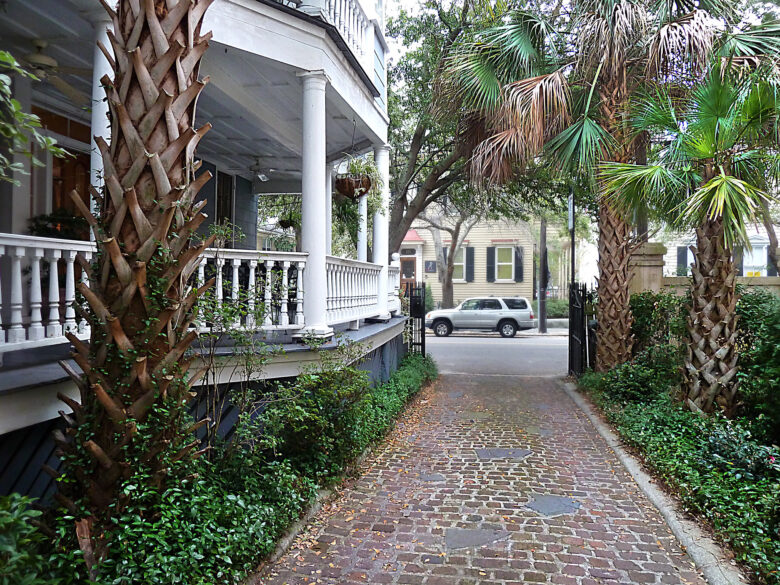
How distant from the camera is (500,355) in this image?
16.3 meters

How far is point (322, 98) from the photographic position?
6.14m

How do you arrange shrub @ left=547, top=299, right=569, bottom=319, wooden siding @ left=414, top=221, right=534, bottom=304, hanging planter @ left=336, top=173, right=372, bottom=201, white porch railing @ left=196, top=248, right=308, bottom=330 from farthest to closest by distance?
wooden siding @ left=414, top=221, right=534, bottom=304, shrub @ left=547, top=299, right=569, bottom=319, hanging planter @ left=336, top=173, right=372, bottom=201, white porch railing @ left=196, top=248, right=308, bottom=330

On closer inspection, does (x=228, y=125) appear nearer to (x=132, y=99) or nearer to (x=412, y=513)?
(x=132, y=99)

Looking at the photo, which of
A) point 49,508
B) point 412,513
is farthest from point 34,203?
point 412,513

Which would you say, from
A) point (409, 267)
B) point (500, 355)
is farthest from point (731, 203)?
point (409, 267)

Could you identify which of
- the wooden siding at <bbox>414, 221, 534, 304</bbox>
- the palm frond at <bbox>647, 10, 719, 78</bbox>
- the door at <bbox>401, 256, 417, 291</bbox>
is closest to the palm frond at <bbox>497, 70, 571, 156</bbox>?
the palm frond at <bbox>647, 10, 719, 78</bbox>

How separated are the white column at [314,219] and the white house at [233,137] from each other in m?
0.01

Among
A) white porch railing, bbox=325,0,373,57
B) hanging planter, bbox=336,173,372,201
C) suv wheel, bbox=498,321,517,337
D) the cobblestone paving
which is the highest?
white porch railing, bbox=325,0,373,57

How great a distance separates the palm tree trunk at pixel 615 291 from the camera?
29.4 ft

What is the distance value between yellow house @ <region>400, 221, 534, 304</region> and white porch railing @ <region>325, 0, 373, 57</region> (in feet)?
74.3

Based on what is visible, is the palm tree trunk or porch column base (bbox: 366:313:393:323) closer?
the palm tree trunk

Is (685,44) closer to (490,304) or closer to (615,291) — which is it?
(615,291)

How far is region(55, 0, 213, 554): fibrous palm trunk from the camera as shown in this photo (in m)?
3.02

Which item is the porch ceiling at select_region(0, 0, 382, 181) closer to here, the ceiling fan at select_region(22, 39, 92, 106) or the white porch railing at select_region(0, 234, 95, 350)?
the ceiling fan at select_region(22, 39, 92, 106)
